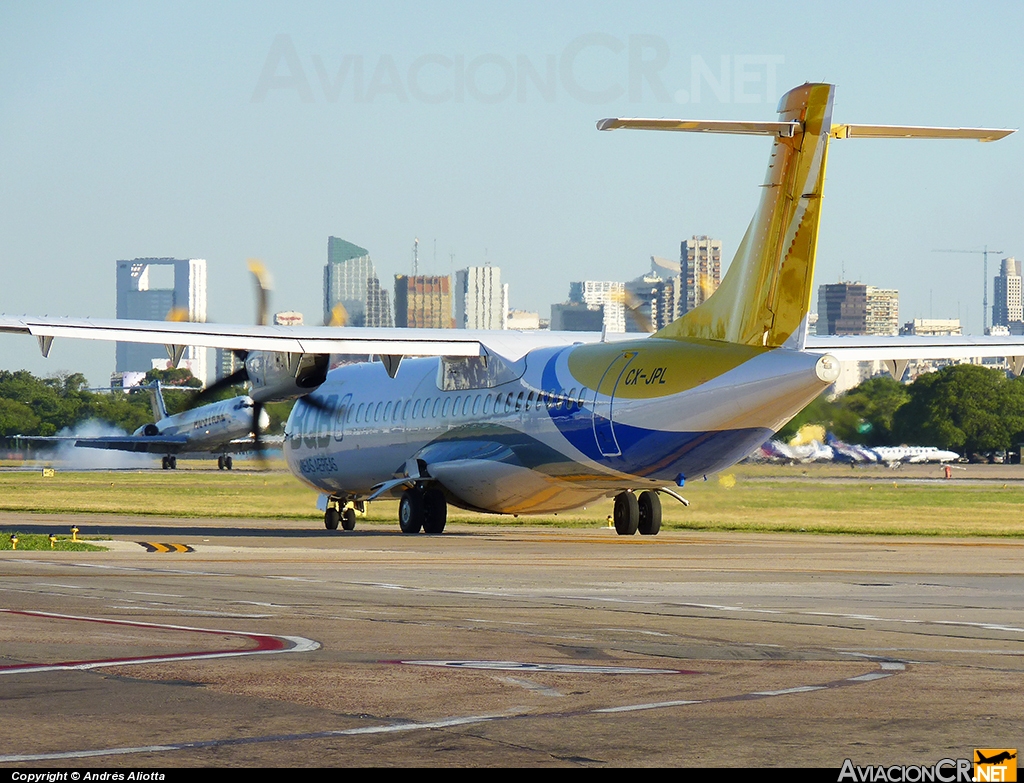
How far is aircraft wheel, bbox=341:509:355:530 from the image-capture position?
3938cm

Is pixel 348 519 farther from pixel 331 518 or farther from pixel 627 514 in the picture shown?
pixel 627 514

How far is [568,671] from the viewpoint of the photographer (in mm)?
10523

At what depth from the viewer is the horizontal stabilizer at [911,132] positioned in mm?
24891

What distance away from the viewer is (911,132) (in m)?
25.9

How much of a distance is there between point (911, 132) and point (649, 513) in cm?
1057

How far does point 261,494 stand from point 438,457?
2611 cm

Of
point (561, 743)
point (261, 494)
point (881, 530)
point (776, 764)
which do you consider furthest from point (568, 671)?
point (261, 494)

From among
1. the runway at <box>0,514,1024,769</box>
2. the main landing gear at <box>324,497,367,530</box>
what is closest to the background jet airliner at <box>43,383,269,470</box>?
the main landing gear at <box>324,497,367,530</box>

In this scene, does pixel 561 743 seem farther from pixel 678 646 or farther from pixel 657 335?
pixel 657 335

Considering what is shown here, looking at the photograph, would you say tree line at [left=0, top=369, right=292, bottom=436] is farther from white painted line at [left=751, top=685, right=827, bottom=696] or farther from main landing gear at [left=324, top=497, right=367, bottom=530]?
white painted line at [left=751, top=685, right=827, bottom=696]

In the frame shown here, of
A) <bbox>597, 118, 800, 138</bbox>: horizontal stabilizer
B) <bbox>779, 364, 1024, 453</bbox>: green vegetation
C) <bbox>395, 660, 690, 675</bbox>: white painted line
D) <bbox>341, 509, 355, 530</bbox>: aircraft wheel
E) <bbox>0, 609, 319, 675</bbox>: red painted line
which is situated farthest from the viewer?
<bbox>779, 364, 1024, 453</bbox>: green vegetation

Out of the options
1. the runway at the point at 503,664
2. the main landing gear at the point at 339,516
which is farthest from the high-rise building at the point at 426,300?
the runway at the point at 503,664

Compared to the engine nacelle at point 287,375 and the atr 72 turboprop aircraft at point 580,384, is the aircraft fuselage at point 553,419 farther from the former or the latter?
the engine nacelle at point 287,375

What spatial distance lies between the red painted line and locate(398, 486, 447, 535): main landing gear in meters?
19.8
